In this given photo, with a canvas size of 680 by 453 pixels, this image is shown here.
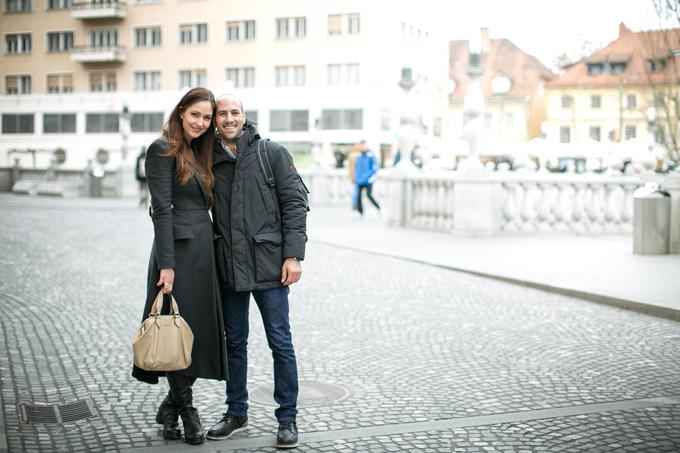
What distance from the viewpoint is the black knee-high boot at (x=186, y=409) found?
4.92 metres

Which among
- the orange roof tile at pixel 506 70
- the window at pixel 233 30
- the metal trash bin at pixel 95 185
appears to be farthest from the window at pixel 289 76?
the metal trash bin at pixel 95 185

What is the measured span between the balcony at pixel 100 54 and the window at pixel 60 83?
194cm

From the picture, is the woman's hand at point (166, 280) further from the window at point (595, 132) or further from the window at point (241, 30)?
the window at point (595, 132)

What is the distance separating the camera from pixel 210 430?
5055 millimetres

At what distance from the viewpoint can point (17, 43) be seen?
74562 mm

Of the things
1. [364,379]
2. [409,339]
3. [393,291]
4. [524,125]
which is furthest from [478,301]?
[524,125]

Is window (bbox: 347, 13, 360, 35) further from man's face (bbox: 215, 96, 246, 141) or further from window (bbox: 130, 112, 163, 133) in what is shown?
man's face (bbox: 215, 96, 246, 141)

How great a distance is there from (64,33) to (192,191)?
72.4 meters

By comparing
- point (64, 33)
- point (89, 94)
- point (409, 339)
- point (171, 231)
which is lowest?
point (409, 339)

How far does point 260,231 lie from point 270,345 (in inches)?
24.4

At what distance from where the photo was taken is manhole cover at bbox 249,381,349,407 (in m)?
5.91

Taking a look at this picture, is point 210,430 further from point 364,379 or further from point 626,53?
point 626,53

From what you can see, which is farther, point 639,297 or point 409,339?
point 639,297

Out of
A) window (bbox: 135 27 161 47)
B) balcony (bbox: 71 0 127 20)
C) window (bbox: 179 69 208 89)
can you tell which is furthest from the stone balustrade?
balcony (bbox: 71 0 127 20)
